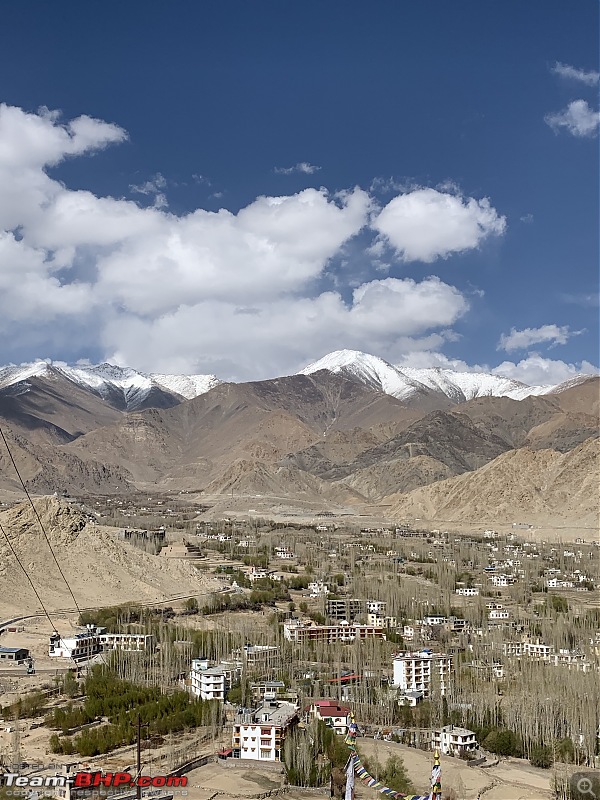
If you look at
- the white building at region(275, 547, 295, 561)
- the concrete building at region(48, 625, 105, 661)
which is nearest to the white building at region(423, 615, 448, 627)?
the concrete building at region(48, 625, 105, 661)

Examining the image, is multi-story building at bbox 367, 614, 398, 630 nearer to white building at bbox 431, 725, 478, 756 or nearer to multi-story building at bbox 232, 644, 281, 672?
multi-story building at bbox 232, 644, 281, 672

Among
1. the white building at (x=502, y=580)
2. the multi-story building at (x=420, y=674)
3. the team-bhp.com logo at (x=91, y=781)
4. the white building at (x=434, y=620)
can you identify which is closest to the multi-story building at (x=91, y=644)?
the multi-story building at (x=420, y=674)

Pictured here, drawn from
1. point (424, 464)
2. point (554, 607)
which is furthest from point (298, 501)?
point (554, 607)

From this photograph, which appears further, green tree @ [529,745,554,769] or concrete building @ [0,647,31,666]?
concrete building @ [0,647,31,666]

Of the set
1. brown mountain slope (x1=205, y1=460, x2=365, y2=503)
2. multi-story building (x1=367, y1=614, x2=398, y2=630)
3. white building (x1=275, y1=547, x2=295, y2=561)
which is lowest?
multi-story building (x1=367, y1=614, x2=398, y2=630)

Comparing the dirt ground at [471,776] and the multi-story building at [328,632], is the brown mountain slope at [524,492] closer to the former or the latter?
the multi-story building at [328,632]

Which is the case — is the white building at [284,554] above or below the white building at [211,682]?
above
